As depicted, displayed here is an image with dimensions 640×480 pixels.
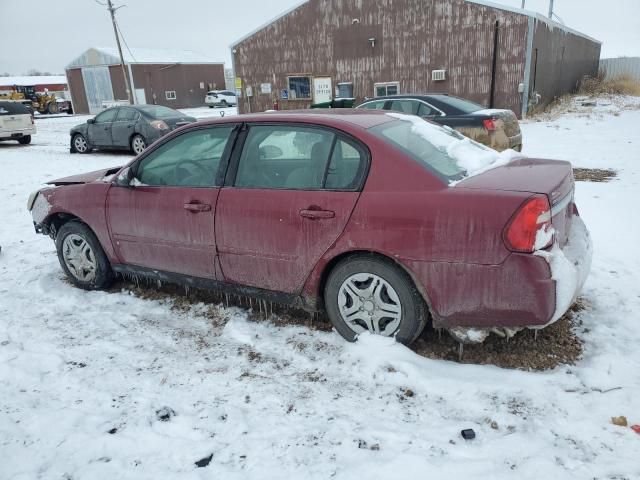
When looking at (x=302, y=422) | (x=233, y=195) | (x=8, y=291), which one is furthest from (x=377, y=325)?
(x=8, y=291)

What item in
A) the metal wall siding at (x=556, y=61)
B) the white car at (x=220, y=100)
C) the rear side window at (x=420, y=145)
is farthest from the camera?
the white car at (x=220, y=100)

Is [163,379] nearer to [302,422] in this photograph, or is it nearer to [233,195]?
[302,422]

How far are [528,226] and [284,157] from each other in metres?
1.72

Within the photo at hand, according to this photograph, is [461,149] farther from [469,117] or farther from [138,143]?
[138,143]

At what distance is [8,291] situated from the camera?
4586mm

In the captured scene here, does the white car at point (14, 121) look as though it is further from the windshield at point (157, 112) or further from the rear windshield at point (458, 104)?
the rear windshield at point (458, 104)

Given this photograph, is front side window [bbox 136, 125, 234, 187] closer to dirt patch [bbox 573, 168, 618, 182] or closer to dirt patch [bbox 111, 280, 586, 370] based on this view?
dirt patch [bbox 111, 280, 586, 370]

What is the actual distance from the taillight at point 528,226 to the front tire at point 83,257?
350 centimetres

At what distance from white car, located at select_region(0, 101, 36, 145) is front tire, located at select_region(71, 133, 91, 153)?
3426 millimetres

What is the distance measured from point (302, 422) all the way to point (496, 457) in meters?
0.99

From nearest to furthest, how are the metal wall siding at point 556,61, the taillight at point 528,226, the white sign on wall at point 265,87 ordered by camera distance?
the taillight at point 528,226
the metal wall siding at point 556,61
the white sign on wall at point 265,87

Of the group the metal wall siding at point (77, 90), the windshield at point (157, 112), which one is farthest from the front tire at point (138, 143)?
the metal wall siding at point (77, 90)

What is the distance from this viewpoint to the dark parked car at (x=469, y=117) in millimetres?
8742

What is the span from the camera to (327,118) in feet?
11.1
